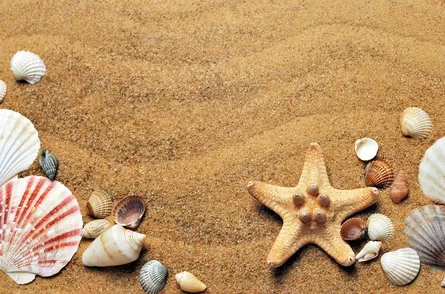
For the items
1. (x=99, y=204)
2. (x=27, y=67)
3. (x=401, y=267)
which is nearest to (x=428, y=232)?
(x=401, y=267)

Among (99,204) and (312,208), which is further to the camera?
(99,204)

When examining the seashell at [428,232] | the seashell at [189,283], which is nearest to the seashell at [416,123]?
the seashell at [428,232]

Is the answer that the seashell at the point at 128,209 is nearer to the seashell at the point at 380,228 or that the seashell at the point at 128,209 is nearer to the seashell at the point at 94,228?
the seashell at the point at 94,228

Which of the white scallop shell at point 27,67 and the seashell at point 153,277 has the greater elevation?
the white scallop shell at point 27,67

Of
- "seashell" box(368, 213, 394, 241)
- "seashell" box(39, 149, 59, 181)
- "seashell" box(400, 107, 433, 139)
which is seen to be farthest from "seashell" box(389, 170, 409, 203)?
"seashell" box(39, 149, 59, 181)

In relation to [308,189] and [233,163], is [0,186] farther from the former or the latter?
[308,189]

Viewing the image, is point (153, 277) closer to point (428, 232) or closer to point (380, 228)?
point (380, 228)
